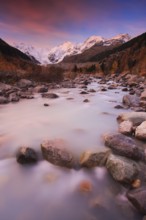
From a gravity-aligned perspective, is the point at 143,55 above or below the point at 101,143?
above

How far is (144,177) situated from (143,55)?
3348cm

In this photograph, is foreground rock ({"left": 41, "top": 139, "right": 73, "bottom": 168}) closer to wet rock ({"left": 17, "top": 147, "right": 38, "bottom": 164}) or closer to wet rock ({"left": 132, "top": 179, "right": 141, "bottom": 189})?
wet rock ({"left": 17, "top": 147, "right": 38, "bottom": 164})

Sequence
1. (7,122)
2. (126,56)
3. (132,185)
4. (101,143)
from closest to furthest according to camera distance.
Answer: (132,185) → (101,143) → (7,122) → (126,56)

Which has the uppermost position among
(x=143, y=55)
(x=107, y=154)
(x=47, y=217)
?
(x=143, y=55)

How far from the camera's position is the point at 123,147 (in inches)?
116

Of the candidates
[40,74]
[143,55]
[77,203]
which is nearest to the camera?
[77,203]

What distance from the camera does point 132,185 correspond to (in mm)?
2396

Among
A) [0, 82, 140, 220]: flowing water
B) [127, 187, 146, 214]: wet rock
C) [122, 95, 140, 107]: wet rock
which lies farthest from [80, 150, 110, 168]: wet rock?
[122, 95, 140, 107]: wet rock

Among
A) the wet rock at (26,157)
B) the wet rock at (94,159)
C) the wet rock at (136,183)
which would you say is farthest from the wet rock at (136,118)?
the wet rock at (26,157)

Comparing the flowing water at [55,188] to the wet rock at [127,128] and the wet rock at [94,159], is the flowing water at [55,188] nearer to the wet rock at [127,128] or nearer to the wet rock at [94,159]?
the wet rock at [94,159]

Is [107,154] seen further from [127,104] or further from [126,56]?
[126,56]

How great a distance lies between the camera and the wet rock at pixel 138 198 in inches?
79.5

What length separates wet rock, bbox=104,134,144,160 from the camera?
2.84 m

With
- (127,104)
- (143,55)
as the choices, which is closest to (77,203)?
(127,104)
